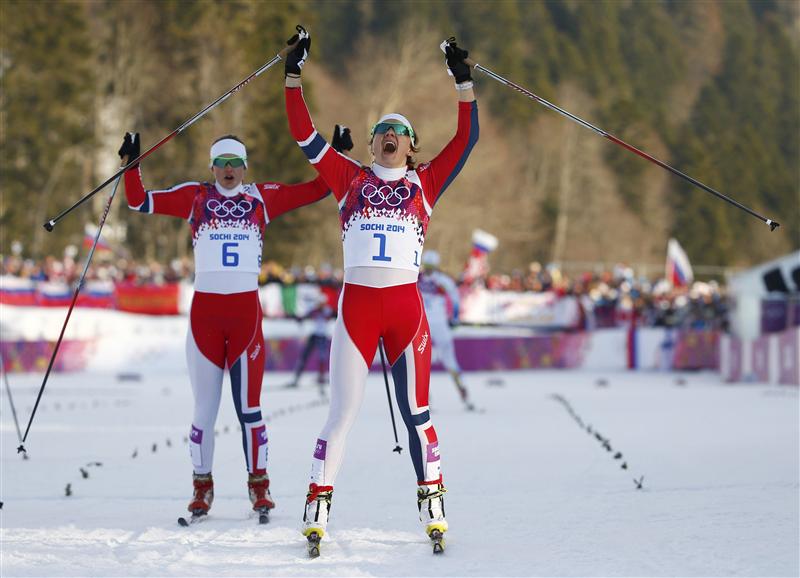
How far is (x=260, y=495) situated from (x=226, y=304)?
110 cm

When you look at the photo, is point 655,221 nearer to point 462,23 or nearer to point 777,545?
point 462,23

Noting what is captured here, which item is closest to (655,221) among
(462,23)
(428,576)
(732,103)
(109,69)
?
(462,23)

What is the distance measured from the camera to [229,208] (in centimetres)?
722

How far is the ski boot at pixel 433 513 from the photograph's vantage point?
19.5 ft

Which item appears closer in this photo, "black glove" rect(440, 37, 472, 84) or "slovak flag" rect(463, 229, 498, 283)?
"black glove" rect(440, 37, 472, 84)

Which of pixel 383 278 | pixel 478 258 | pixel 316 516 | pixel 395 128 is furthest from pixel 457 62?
pixel 478 258

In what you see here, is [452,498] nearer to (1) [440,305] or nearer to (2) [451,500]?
(2) [451,500]

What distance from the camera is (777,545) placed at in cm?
588

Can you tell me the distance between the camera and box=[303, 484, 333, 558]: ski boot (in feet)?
19.2

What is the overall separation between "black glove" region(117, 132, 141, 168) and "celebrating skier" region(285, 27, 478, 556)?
1.41m

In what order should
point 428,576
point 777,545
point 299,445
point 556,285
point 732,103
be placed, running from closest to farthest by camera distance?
point 428,576, point 777,545, point 299,445, point 556,285, point 732,103

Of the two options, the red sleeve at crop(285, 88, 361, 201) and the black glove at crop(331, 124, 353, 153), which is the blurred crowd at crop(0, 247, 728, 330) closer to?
the black glove at crop(331, 124, 353, 153)

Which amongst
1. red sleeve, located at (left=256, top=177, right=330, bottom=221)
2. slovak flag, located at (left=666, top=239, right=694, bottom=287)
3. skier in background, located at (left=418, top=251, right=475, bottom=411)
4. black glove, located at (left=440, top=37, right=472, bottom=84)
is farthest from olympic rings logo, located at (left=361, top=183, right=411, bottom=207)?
slovak flag, located at (left=666, top=239, right=694, bottom=287)

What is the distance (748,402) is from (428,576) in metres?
11.9
